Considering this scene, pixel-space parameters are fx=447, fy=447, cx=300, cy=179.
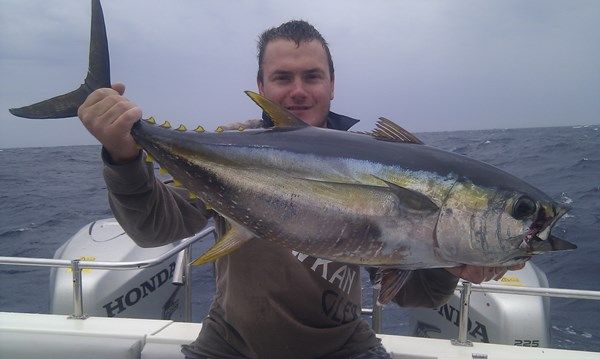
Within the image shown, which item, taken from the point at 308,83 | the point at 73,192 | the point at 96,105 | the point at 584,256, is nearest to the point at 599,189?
the point at 584,256

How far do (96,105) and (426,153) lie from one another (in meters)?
1.37

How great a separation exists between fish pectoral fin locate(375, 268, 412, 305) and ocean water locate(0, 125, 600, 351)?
5.34 ft

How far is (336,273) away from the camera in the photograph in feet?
8.13

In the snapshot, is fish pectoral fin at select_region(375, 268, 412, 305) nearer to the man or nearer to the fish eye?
the fish eye

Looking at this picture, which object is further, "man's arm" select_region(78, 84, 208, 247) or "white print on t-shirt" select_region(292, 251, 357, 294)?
"white print on t-shirt" select_region(292, 251, 357, 294)

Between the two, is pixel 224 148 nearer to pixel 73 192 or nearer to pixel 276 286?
pixel 276 286

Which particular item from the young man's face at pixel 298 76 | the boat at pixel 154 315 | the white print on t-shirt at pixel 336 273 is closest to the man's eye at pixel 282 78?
the young man's face at pixel 298 76

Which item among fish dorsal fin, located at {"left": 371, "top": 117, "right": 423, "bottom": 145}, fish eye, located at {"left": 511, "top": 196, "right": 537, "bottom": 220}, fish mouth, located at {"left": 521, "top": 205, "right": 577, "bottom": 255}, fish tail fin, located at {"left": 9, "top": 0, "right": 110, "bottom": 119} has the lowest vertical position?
fish mouth, located at {"left": 521, "top": 205, "right": 577, "bottom": 255}

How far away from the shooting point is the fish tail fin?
6.57 feet

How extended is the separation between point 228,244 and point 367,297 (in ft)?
17.1

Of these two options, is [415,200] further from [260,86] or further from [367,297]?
[367,297]

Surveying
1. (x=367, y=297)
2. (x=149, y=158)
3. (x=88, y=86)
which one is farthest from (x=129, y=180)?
(x=367, y=297)

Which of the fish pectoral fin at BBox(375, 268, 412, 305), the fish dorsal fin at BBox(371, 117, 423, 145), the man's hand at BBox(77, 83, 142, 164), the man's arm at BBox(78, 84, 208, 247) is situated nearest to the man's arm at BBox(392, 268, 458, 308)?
the fish pectoral fin at BBox(375, 268, 412, 305)

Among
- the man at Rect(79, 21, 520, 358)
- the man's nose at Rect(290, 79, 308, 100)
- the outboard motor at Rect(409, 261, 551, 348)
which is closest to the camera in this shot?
the man at Rect(79, 21, 520, 358)
